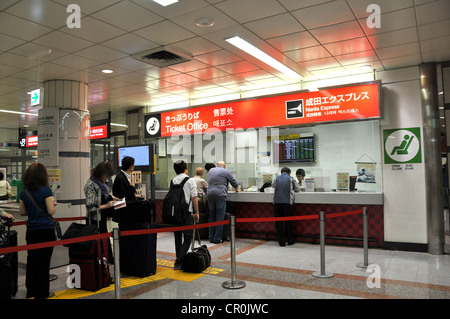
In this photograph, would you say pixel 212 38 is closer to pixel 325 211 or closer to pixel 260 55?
pixel 260 55

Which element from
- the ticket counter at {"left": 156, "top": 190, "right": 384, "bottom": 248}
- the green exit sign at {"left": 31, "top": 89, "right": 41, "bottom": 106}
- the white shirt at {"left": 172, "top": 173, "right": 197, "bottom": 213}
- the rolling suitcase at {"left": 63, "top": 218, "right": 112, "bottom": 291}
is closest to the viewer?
the rolling suitcase at {"left": 63, "top": 218, "right": 112, "bottom": 291}

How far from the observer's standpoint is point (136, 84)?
6.62 m

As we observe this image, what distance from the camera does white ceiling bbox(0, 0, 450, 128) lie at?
3.65m

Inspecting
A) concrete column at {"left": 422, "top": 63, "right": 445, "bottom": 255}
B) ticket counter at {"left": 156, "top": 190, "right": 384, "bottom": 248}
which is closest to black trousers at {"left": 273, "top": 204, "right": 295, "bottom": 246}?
ticket counter at {"left": 156, "top": 190, "right": 384, "bottom": 248}

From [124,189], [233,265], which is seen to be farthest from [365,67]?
[124,189]

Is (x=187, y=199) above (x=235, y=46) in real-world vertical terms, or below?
below

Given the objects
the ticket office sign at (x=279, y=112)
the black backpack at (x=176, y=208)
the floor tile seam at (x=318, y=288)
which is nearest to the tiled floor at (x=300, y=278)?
the floor tile seam at (x=318, y=288)

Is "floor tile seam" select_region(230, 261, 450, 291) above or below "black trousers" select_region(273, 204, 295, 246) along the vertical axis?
below

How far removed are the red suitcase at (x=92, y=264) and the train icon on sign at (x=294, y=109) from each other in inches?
157

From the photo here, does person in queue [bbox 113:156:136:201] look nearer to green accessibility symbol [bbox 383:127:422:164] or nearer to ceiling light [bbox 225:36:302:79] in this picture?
ceiling light [bbox 225:36:302:79]

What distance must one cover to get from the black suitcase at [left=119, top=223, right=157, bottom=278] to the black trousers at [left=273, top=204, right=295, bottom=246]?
2.58 metres

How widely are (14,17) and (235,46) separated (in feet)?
8.61
